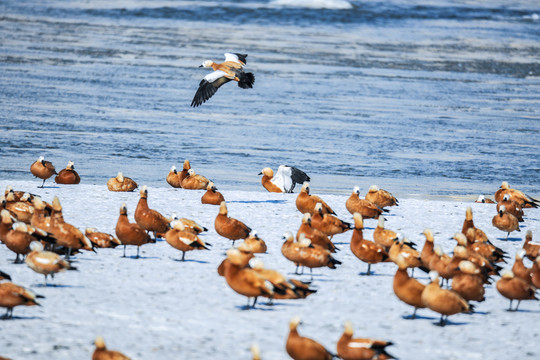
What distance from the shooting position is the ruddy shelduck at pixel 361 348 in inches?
264

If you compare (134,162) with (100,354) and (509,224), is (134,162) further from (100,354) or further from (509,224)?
(100,354)

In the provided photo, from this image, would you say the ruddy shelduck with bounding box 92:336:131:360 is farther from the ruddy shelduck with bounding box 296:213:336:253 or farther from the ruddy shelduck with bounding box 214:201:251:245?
the ruddy shelduck with bounding box 214:201:251:245

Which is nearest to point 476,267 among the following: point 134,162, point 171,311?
point 171,311

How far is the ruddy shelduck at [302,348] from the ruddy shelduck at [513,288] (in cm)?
250

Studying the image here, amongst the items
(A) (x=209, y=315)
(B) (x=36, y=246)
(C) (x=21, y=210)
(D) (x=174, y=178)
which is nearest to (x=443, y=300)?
(A) (x=209, y=315)

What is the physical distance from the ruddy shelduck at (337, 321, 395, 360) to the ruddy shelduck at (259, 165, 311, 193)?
928cm

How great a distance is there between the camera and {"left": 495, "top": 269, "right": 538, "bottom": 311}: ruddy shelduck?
8344 mm

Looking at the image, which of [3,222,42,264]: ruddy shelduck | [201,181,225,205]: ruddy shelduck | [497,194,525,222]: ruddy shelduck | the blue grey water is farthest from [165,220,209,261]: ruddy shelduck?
the blue grey water

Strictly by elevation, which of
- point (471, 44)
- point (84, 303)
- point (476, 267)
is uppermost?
point (471, 44)

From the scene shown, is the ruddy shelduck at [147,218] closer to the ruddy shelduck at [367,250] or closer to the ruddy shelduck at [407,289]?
the ruddy shelduck at [367,250]

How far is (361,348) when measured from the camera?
6.71 m

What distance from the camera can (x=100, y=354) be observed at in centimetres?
634

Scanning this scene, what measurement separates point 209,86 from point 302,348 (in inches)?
422

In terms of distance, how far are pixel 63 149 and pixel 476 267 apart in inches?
519
